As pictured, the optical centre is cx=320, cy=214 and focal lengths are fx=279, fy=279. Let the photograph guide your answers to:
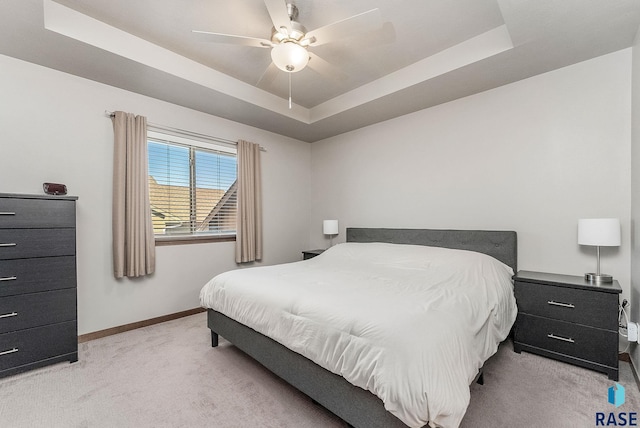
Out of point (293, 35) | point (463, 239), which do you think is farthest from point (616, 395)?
point (293, 35)

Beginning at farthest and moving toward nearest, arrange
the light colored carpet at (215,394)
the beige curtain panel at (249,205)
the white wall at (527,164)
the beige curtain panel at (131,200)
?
the beige curtain panel at (249,205)
the beige curtain panel at (131,200)
the white wall at (527,164)
the light colored carpet at (215,394)

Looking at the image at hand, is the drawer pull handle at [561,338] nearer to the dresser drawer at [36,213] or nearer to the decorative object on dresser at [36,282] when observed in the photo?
the decorative object on dresser at [36,282]

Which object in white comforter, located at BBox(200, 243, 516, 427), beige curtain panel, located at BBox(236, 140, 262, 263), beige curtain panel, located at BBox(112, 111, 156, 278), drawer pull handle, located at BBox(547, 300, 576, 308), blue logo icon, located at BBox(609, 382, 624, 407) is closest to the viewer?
white comforter, located at BBox(200, 243, 516, 427)

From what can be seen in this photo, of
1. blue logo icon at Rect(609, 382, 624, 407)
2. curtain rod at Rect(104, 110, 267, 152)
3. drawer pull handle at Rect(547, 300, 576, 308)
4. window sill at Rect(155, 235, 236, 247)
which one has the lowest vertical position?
blue logo icon at Rect(609, 382, 624, 407)

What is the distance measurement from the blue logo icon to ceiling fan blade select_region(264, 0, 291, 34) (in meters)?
3.28

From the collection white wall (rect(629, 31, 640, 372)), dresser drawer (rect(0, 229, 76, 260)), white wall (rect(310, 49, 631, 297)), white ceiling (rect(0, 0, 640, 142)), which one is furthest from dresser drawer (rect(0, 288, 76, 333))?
white wall (rect(629, 31, 640, 372))

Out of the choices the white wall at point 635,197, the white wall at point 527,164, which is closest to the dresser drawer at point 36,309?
the white wall at point 527,164

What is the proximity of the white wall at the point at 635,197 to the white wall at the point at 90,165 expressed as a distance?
4121mm

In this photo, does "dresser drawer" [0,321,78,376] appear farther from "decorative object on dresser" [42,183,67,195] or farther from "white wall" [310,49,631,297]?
"white wall" [310,49,631,297]

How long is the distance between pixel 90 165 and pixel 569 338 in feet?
15.2

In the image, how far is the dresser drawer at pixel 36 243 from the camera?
6.94ft

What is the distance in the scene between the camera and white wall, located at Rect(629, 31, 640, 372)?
6.82 ft

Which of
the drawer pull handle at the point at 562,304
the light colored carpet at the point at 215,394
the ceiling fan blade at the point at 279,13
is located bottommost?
the light colored carpet at the point at 215,394

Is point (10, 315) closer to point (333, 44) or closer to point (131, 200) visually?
point (131, 200)
